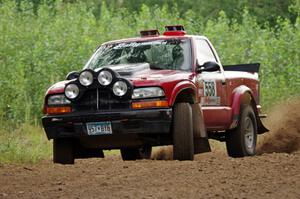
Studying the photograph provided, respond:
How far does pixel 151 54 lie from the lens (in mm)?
11008

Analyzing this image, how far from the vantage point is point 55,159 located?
34.5 ft

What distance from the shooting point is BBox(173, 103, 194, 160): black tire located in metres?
9.74

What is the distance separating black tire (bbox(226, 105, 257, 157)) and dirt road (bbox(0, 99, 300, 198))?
4.25ft

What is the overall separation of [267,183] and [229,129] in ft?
14.1

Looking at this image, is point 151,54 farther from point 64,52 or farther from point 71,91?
point 64,52

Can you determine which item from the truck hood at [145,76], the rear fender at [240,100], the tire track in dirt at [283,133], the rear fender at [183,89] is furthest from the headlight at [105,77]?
the tire track in dirt at [283,133]

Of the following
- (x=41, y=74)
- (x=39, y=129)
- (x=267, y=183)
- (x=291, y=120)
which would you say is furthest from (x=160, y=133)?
(x=41, y=74)

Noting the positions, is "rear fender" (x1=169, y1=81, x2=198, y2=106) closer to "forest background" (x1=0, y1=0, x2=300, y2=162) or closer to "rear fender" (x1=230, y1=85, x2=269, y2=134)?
"rear fender" (x1=230, y1=85, x2=269, y2=134)

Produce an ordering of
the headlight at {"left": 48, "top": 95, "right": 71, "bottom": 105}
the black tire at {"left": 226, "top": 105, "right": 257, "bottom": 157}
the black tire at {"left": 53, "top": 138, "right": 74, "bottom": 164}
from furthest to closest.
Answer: the black tire at {"left": 226, "top": 105, "right": 257, "bottom": 157}, the black tire at {"left": 53, "top": 138, "right": 74, "bottom": 164}, the headlight at {"left": 48, "top": 95, "right": 71, "bottom": 105}

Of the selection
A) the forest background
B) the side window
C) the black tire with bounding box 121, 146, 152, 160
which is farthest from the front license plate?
the forest background

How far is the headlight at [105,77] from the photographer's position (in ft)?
31.8

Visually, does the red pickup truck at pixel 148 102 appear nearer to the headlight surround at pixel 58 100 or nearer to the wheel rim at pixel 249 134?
the headlight surround at pixel 58 100

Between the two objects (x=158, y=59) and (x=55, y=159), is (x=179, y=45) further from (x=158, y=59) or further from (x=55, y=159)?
(x=55, y=159)

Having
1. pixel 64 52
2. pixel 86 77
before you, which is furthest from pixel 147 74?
pixel 64 52
